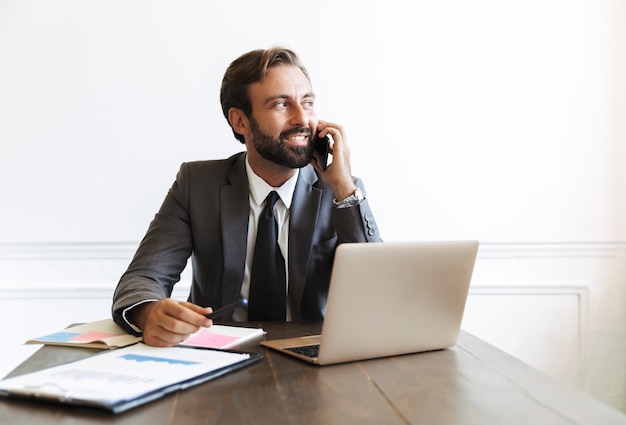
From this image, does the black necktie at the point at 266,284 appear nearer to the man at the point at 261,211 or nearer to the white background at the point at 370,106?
the man at the point at 261,211

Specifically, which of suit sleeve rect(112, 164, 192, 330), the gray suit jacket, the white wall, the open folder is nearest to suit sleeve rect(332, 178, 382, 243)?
the gray suit jacket

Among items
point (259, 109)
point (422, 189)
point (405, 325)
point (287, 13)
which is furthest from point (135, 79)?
point (405, 325)

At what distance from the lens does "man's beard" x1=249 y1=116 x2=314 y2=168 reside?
2.07m

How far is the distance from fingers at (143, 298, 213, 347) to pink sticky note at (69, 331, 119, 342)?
15 cm

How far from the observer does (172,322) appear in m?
1.30

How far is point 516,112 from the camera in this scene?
2.99m

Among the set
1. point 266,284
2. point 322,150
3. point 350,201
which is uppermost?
point 322,150

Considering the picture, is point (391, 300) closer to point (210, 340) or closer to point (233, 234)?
point (210, 340)

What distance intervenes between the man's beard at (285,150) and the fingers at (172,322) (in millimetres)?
821

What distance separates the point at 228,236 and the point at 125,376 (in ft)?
2.92

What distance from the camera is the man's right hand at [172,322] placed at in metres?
1.29

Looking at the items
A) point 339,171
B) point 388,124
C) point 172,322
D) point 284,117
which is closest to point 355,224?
point 339,171

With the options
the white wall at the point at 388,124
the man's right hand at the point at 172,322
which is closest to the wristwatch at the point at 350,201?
the man's right hand at the point at 172,322

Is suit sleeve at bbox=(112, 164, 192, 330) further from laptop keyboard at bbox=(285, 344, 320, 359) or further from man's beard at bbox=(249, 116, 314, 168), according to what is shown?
laptop keyboard at bbox=(285, 344, 320, 359)
